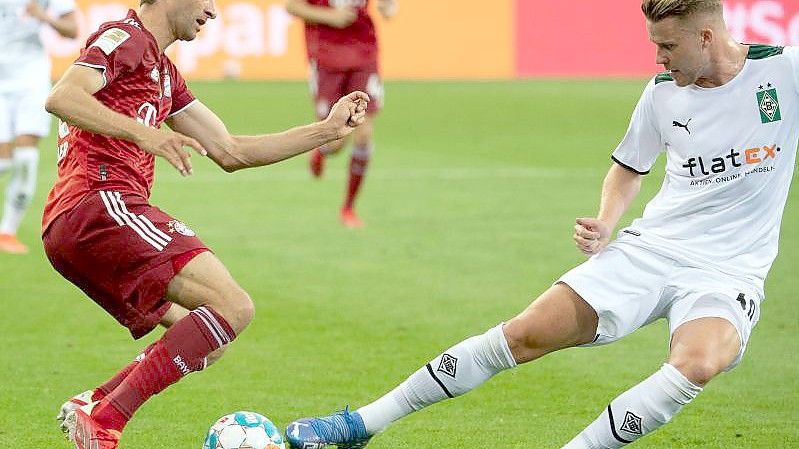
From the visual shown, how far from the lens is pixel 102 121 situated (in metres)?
4.76

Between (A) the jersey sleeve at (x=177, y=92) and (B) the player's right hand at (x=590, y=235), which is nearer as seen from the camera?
(B) the player's right hand at (x=590, y=235)

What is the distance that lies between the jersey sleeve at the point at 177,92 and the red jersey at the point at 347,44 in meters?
6.80

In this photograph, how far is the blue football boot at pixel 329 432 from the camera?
16.8 ft

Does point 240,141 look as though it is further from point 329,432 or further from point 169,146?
point 329,432

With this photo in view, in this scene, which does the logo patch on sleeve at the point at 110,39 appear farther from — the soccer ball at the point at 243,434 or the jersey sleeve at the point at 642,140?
the jersey sleeve at the point at 642,140

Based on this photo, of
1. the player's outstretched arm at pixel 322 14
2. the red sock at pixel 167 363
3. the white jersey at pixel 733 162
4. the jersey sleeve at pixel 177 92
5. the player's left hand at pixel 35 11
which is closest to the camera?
the red sock at pixel 167 363

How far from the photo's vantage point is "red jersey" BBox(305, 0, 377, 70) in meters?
12.4

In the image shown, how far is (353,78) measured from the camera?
12.4m

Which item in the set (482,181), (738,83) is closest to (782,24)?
(482,181)

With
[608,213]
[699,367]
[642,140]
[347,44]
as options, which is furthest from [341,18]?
[699,367]

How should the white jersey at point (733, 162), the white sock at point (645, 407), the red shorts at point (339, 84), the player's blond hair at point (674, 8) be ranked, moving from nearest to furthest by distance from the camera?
the white sock at point (645, 407) < the player's blond hair at point (674, 8) < the white jersey at point (733, 162) < the red shorts at point (339, 84)

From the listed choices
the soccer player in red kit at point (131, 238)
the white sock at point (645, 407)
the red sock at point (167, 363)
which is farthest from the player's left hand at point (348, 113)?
the white sock at point (645, 407)

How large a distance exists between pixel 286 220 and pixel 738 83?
23.1 feet

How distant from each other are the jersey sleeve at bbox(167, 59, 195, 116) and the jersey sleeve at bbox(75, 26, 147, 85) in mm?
332
